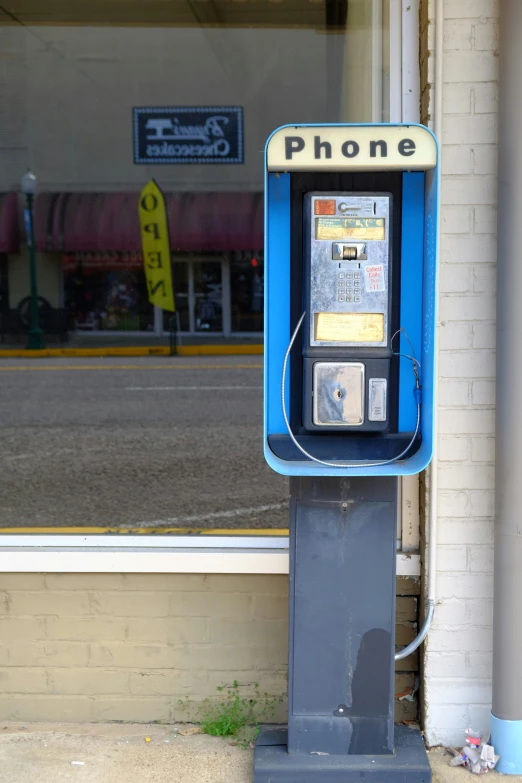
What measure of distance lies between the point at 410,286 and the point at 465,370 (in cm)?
33

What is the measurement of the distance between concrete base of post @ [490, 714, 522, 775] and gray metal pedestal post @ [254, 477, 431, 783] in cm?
25

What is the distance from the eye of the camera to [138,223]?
53.8ft

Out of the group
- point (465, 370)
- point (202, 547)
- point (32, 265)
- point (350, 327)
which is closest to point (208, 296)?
point (32, 265)

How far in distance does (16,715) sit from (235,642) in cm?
82

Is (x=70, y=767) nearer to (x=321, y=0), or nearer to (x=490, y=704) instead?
(x=490, y=704)

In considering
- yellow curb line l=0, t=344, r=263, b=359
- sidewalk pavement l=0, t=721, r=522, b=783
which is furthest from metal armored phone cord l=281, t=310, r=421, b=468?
yellow curb line l=0, t=344, r=263, b=359

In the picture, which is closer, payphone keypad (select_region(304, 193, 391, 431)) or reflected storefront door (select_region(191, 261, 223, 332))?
payphone keypad (select_region(304, 193, 391, 431))

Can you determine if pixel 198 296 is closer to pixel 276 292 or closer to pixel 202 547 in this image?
pixel 202 547

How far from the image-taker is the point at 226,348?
14.2 m

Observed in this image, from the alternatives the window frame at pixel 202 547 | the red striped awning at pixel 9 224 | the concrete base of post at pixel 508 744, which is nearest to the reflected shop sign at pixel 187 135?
the red striped awning at pixel 9 224

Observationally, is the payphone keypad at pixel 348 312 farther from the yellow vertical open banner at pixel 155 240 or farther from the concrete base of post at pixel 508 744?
the yellow vertical open banner at pixel 155 240

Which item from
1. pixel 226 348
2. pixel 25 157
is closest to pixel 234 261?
pixel 226 348

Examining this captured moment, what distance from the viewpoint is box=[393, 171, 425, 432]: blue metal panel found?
2408mm

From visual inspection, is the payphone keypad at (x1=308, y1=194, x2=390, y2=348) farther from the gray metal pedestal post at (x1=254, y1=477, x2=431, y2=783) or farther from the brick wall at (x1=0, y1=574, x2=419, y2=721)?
the brick wall at (x1=0, y1=574, x2=419, y2=721)
